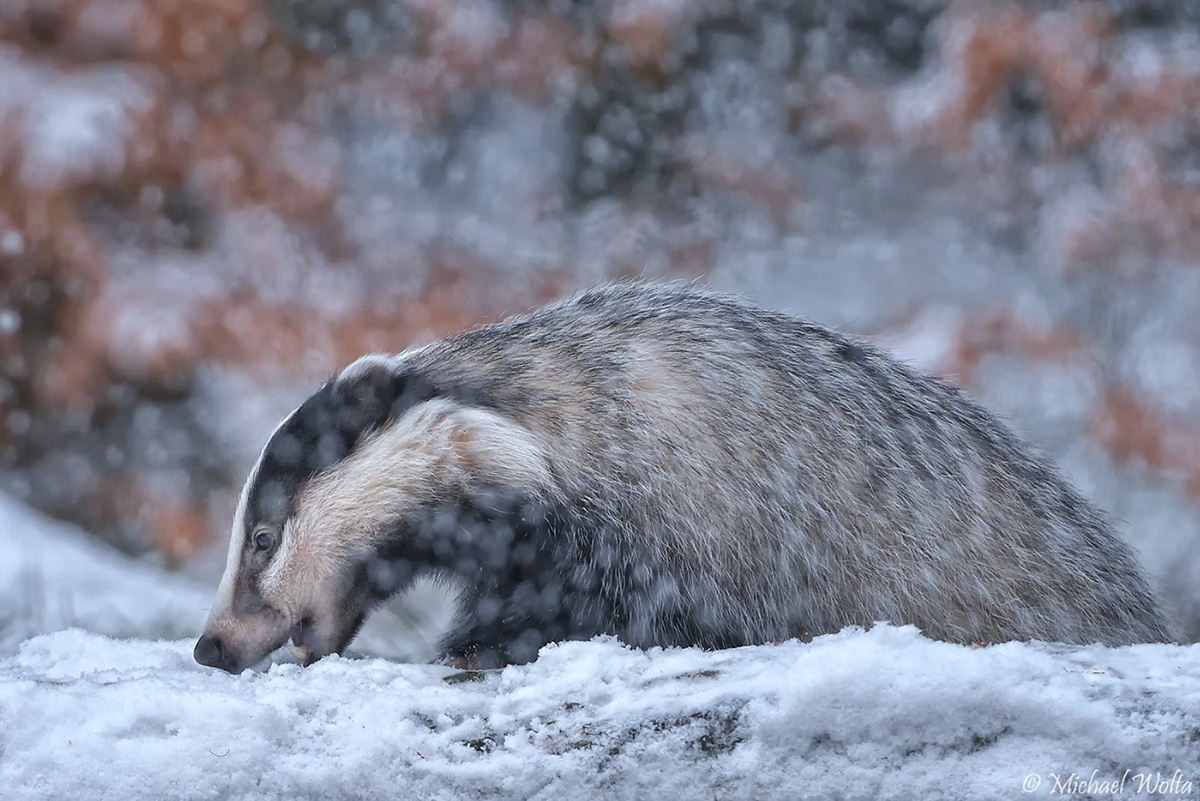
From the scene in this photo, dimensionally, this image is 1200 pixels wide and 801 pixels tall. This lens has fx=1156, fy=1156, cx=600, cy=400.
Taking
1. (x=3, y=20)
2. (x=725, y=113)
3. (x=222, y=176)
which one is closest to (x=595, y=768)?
(x=222, y=176)

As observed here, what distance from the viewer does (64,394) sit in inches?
144

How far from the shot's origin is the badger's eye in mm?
1861

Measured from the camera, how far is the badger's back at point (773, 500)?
190cm

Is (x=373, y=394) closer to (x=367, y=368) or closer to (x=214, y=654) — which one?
(x=367, y=368)

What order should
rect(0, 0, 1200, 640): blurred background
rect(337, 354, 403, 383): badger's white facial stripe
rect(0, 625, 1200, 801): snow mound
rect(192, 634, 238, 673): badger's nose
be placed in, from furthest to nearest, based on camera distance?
rect(0, 0, 1200, 640): blurred background < rect(337, 354, 403, 383): badger's white facial stripe < rect(192, 634, 238, 673): badger's nose < rect(0, 625, 1200, 801): snow mound

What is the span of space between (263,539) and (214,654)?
19cm

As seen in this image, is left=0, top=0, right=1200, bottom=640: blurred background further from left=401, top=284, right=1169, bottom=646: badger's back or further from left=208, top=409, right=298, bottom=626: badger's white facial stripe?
left=208, top=409, right=298, bottom=626: badger's white facial stripe

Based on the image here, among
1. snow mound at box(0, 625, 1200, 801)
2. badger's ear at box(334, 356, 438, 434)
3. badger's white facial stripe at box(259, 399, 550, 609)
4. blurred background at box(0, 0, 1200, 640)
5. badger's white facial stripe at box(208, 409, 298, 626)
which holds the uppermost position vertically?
blurred background at box(0, 0, 1200, 640)

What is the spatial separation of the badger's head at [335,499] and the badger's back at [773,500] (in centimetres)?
8

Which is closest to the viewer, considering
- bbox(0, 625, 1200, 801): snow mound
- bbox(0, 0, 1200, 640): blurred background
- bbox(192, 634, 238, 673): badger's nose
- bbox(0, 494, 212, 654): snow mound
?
bbox(0, 625, 1200, 801): snow mound

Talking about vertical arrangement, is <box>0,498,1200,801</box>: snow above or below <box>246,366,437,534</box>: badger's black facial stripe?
below

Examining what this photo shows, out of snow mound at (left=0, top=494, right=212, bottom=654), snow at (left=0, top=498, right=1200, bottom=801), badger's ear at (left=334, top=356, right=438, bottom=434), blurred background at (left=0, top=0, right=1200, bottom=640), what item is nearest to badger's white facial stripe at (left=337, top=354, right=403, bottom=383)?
badger's ear at (left=334, top=356, right=438, bottom=434)

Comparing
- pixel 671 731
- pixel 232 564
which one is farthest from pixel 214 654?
pixel 671 731

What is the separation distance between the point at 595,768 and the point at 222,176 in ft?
8.12
